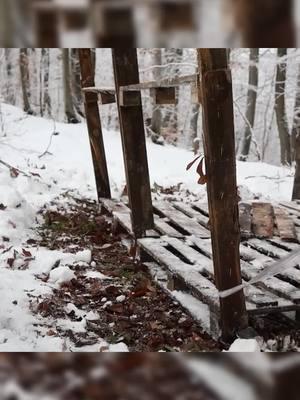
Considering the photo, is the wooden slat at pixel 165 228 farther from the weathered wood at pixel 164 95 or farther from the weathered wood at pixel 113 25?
the weathered wood at pixel 113 25

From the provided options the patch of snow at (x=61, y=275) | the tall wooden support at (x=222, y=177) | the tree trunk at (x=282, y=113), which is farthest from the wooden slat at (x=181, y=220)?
the tree trunk at (x=282, y=113)

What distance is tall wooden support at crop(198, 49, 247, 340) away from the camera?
97.5 inches

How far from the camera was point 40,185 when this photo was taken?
7730mm

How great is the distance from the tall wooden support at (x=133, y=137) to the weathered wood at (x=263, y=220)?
121cm

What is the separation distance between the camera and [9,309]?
133 inches

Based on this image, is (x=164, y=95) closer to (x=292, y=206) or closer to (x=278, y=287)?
(x=278, y=287)

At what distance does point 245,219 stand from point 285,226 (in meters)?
0.45

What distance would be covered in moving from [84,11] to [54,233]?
506cm

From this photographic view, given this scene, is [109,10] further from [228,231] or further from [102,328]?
[102,328]

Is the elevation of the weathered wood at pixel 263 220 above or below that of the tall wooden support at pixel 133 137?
below

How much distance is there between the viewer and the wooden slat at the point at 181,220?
493 centimetres

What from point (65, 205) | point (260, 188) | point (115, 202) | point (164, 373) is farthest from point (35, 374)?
point (260, 188)

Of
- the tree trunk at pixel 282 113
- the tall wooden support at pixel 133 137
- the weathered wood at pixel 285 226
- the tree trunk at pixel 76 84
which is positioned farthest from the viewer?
the tree trunk at pixel 76 84

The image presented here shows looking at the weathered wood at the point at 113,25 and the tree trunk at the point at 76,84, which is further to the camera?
the tree trunk at the point at 76,84
